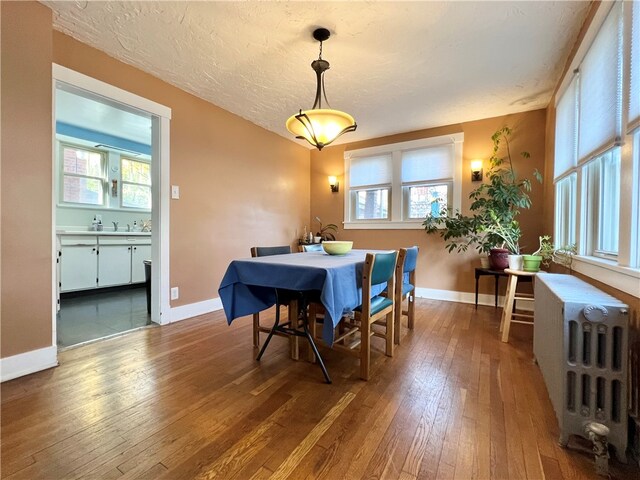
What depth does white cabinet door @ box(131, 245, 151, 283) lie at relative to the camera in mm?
4398

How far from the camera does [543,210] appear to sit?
10.8 ft

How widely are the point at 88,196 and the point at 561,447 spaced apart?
231 inches

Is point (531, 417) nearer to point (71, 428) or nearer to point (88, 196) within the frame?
point (71, 428)

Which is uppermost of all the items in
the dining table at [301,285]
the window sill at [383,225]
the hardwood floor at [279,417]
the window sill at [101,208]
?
the window sill at [101,208]

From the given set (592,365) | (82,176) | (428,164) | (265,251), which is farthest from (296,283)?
(82,176)

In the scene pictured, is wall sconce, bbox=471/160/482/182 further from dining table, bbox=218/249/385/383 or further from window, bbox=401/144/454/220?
dining table, bbox=218/249/385/383

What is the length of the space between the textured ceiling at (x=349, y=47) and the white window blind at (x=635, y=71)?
2.37ft

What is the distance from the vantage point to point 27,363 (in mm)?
1785

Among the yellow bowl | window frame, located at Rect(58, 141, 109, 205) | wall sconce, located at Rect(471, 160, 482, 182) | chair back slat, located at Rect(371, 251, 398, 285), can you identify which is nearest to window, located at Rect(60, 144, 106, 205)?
window frame, located at Rect(58, 141, 109, 205)

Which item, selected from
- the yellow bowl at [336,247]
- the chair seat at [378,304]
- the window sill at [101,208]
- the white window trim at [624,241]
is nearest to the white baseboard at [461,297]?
the white window trim at [624,241]

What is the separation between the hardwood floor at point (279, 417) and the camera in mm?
1086

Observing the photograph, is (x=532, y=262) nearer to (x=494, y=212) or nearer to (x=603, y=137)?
(x=494, y=212)

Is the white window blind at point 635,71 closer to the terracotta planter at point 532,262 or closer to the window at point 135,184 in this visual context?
the terracotta planter at point 532,262

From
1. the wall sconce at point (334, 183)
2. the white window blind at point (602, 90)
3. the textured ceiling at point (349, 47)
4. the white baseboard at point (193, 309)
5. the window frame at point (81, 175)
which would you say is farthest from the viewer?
the wall sconce at point (334, 183)
